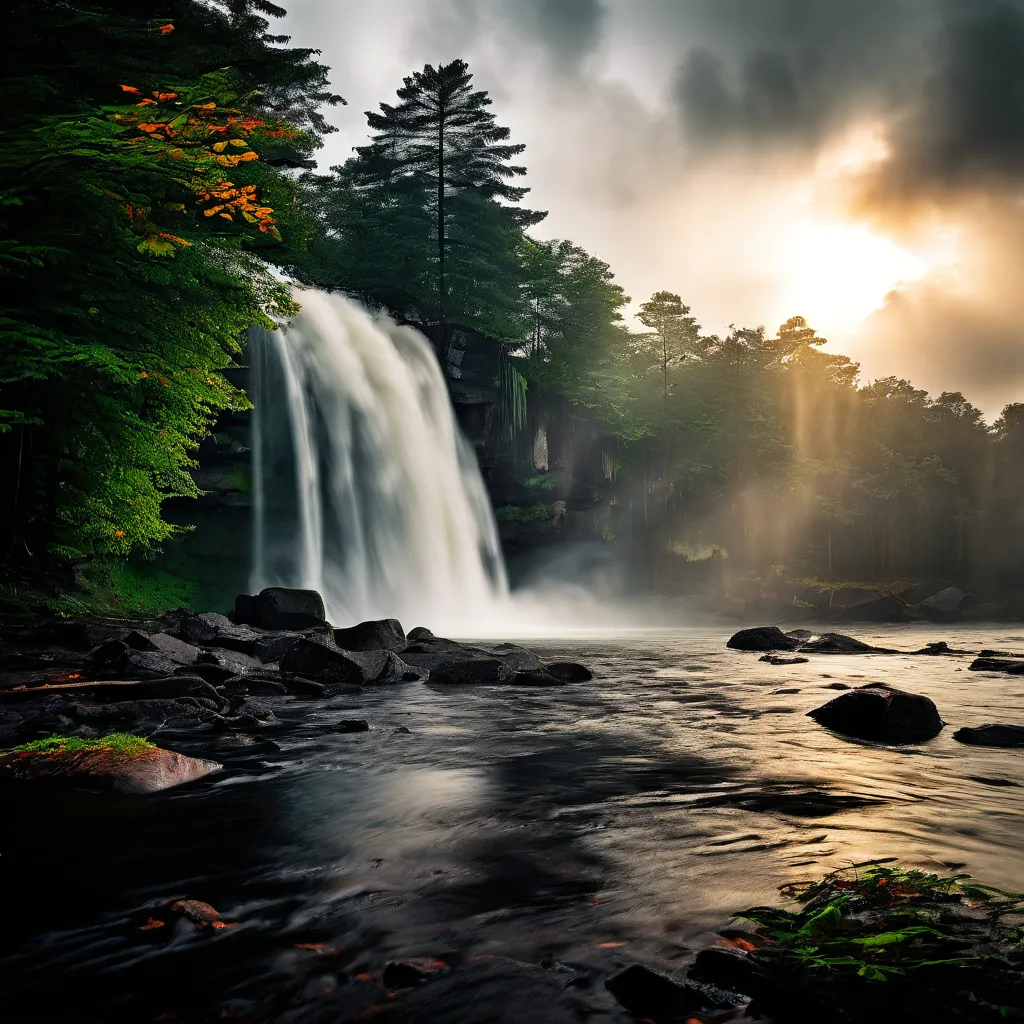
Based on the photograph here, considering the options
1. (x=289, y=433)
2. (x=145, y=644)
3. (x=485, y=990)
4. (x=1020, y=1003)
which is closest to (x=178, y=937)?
(x=485, y=990)

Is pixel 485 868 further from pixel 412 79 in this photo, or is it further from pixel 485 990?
pixel 412 79

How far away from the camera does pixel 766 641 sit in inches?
775

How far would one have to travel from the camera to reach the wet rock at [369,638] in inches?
594

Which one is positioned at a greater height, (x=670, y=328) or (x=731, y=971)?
(x=670, y=328)

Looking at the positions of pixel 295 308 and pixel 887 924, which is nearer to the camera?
pixel 887 924

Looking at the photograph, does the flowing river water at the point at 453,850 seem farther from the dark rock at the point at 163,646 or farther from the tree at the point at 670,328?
the tree at the point at 670,328

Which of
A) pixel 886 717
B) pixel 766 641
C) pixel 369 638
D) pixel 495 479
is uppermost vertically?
pixel 495 479

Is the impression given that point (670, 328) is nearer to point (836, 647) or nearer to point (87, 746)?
point (836, 647)

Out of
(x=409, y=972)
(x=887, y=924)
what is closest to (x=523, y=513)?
(x=887, y=924)

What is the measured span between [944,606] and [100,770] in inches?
1616

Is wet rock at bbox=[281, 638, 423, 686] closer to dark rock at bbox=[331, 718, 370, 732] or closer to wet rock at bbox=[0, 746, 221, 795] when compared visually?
dark rock at bbox=[331, 718, 370, 732]

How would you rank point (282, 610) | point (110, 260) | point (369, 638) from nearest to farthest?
point (110, 260) → point (369, 638) → point (282, 610)

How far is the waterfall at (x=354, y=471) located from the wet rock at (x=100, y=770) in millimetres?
20254

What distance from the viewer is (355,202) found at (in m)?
37.6
